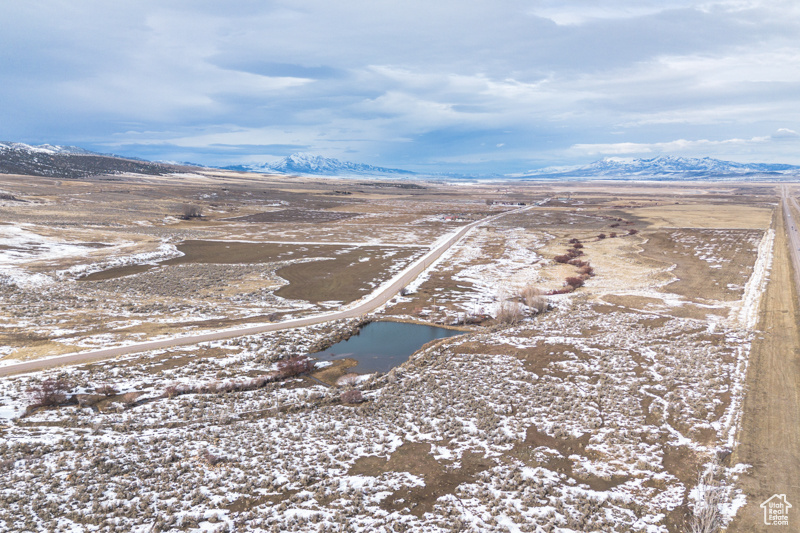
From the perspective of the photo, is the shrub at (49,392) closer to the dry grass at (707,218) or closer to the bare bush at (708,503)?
the bare bush at (708,503)

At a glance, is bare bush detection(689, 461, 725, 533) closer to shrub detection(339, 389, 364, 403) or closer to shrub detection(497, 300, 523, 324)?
shrub detection(339, 389, 364, 403)

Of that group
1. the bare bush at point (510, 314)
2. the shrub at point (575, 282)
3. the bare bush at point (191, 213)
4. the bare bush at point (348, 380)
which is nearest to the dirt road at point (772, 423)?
the bare bush at point (510, 314)

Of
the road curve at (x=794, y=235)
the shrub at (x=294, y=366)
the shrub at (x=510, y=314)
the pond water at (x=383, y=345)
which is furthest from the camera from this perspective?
the road curve at (x=794, y=235)

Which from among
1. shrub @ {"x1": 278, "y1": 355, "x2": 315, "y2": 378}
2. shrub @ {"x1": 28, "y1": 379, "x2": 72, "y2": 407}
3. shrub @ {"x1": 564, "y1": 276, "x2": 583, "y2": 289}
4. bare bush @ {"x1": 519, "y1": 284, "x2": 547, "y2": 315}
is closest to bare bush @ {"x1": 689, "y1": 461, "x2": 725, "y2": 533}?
shrub @ {"x1": 278, "y1": 355, "x2": 315, "y2": 378}

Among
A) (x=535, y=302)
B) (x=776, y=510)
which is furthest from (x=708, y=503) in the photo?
(x=535, y=302)

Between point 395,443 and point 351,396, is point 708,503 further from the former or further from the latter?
point 351,396

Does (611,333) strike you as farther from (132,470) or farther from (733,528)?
(132,470)
